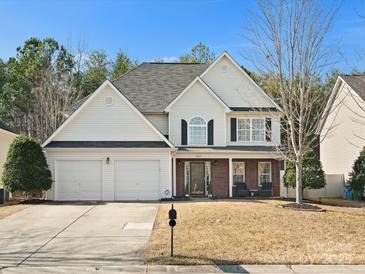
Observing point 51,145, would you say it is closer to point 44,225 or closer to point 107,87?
point 107,87

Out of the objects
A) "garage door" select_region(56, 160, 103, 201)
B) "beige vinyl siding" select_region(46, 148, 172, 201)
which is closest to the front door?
"beige vinyl siding" select_region(46, 148, 172, 201)

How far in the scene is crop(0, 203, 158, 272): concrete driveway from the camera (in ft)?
31.9

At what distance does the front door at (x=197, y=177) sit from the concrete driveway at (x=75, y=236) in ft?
22.4

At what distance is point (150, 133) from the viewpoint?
2372 cm

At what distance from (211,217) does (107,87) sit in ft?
37.7

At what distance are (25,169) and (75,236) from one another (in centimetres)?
1027

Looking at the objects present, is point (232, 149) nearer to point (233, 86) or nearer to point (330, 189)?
point (233, 86)

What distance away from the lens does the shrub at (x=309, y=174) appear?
899 inches

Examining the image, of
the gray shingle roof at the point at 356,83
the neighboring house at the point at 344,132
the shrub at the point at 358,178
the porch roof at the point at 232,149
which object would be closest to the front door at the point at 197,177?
the porch roof at the point at 232,149

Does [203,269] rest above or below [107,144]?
below

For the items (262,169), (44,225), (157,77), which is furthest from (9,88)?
(44,225)

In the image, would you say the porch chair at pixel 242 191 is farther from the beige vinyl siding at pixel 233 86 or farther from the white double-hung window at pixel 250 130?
the beige vinyl siding at pixel 233 86

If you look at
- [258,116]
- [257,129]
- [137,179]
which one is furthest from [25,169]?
[258,116]

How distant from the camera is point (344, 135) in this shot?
1164 inches
